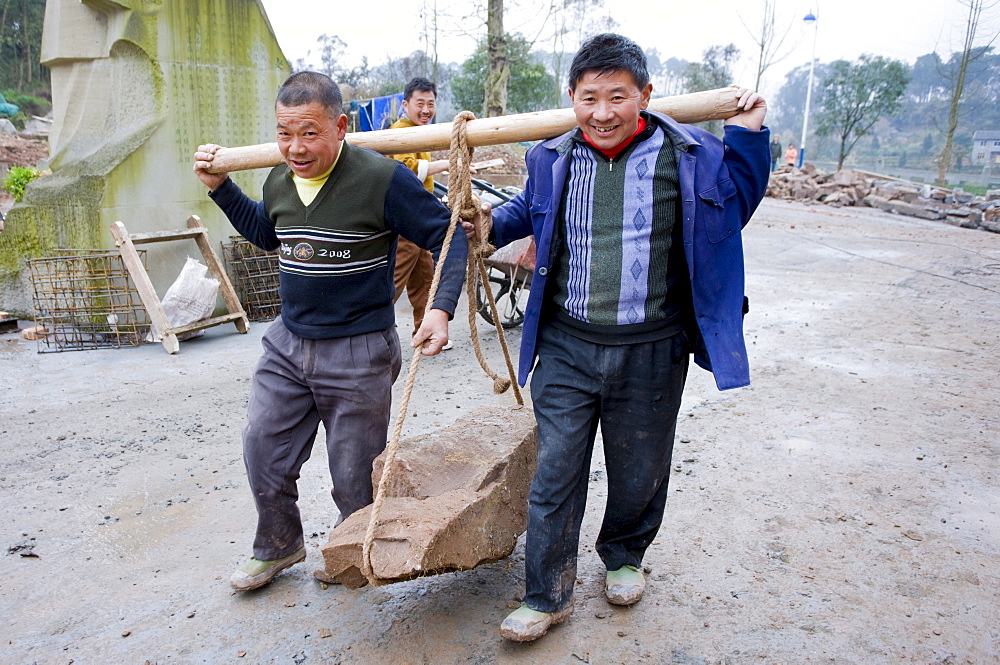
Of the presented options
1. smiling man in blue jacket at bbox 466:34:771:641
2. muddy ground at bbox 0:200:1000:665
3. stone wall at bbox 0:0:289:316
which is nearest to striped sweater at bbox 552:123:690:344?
smiling man in blue jacket at bbox 466:34:771:641

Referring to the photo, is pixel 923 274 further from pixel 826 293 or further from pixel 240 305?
pixel 240 305

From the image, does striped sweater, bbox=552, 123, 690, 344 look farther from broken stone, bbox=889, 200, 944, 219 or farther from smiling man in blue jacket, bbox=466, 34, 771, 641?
broken stone, bbox=889, 200, 944, 219

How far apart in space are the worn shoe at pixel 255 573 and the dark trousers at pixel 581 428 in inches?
37.2

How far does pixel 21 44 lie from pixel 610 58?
32.7m

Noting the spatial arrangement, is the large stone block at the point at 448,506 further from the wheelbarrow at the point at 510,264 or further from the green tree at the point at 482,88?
the green tree at the point at 482,88

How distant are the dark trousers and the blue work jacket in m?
0.15

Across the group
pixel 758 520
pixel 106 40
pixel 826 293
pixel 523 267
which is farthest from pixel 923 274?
pixel 106 40

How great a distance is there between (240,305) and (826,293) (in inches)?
229

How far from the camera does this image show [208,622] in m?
2.53

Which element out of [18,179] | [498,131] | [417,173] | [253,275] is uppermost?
[498,131]

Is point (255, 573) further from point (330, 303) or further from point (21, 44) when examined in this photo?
point (21, 44)

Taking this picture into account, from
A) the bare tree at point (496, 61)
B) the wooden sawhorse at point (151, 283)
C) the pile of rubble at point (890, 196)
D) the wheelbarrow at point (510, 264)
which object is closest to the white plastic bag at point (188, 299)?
the wooden sawhorse at point (151, 283)

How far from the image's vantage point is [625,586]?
257 cm

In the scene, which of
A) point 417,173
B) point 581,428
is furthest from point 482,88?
point 581,428
